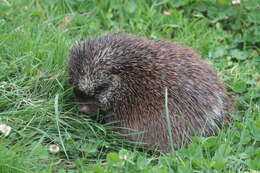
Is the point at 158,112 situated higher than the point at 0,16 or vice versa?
the point at 0,16

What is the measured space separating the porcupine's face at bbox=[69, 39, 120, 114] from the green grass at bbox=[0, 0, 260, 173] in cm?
17

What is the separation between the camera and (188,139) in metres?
5.04

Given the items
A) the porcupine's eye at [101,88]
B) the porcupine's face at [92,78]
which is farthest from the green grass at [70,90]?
the porcupine's eye at [101,88]

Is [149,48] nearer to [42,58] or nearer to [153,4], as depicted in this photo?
[42,58]

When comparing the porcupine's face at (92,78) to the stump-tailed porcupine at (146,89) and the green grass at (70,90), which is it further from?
the green grass at (70,90)

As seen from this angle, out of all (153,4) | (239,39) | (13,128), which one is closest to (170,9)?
(153,4)

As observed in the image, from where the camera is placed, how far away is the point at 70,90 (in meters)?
5.33

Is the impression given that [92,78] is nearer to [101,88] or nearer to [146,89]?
[101,88]

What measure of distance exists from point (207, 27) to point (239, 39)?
42cm

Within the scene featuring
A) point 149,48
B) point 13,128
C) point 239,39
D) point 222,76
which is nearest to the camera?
point 13,128

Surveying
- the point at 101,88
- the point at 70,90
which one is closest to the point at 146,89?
the point at 101,88

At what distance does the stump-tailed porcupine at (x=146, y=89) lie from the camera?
16.6ft

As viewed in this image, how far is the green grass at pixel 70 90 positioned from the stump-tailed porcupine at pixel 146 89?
17 cm

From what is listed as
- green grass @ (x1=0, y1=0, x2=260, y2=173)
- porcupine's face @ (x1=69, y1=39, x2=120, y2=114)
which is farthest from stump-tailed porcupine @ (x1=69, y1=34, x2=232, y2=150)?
green grass @ (x1=0, y1=0, x2=260, y2=173)
